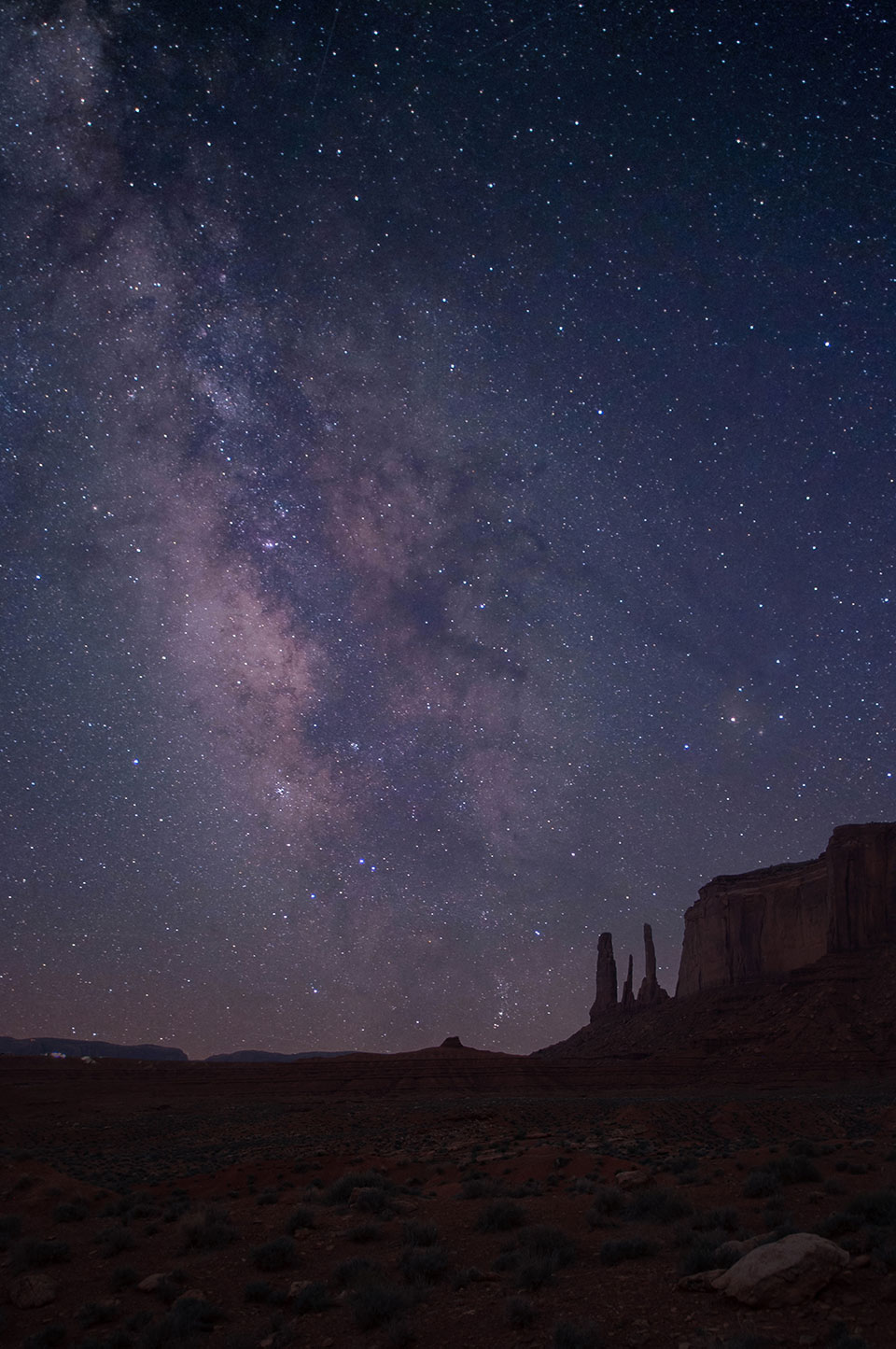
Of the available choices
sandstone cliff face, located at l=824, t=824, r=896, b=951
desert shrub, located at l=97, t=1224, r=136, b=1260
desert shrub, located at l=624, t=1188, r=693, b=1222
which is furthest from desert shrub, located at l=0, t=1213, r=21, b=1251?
sandstone cliff face, located at l=824, t=824, r=896, b=951

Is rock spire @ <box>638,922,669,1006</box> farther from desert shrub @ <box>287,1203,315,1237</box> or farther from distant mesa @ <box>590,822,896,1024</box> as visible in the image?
desert shrub @ <box>287,1203,315,1237</box>

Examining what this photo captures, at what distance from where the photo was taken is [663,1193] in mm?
11828

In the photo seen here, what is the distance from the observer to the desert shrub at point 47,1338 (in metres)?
8.20

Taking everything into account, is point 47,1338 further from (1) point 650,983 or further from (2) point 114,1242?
(1) point 650,983

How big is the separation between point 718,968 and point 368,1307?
4073 inches

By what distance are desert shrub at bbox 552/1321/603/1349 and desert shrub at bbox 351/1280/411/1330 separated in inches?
79.7

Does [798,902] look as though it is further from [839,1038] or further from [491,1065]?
[491,1065]

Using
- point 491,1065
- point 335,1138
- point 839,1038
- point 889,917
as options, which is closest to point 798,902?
point 889,917

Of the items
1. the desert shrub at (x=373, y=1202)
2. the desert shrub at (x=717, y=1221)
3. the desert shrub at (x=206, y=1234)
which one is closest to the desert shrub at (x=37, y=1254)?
the desert shrub at (x=206, y=1234)

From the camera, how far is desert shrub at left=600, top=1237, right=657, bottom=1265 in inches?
369

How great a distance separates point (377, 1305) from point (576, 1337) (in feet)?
8.13

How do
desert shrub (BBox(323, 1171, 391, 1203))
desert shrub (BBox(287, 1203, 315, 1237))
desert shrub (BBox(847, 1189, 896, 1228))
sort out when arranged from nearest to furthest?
desert shrub (BBox(847, 1189, 896, 1228)), desert shrub (BBox(287, 1203, 315, 1237)), desert shrub (BBox(323, 1171, 391, 1203))

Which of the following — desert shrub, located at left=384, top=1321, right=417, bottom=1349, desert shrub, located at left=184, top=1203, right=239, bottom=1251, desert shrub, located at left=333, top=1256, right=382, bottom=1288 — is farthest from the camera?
desert shrub, located at left=184, top=1203, right=239, bottom=1251

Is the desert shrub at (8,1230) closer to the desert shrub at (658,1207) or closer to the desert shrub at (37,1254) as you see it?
the desert shrub at (37,1254)
